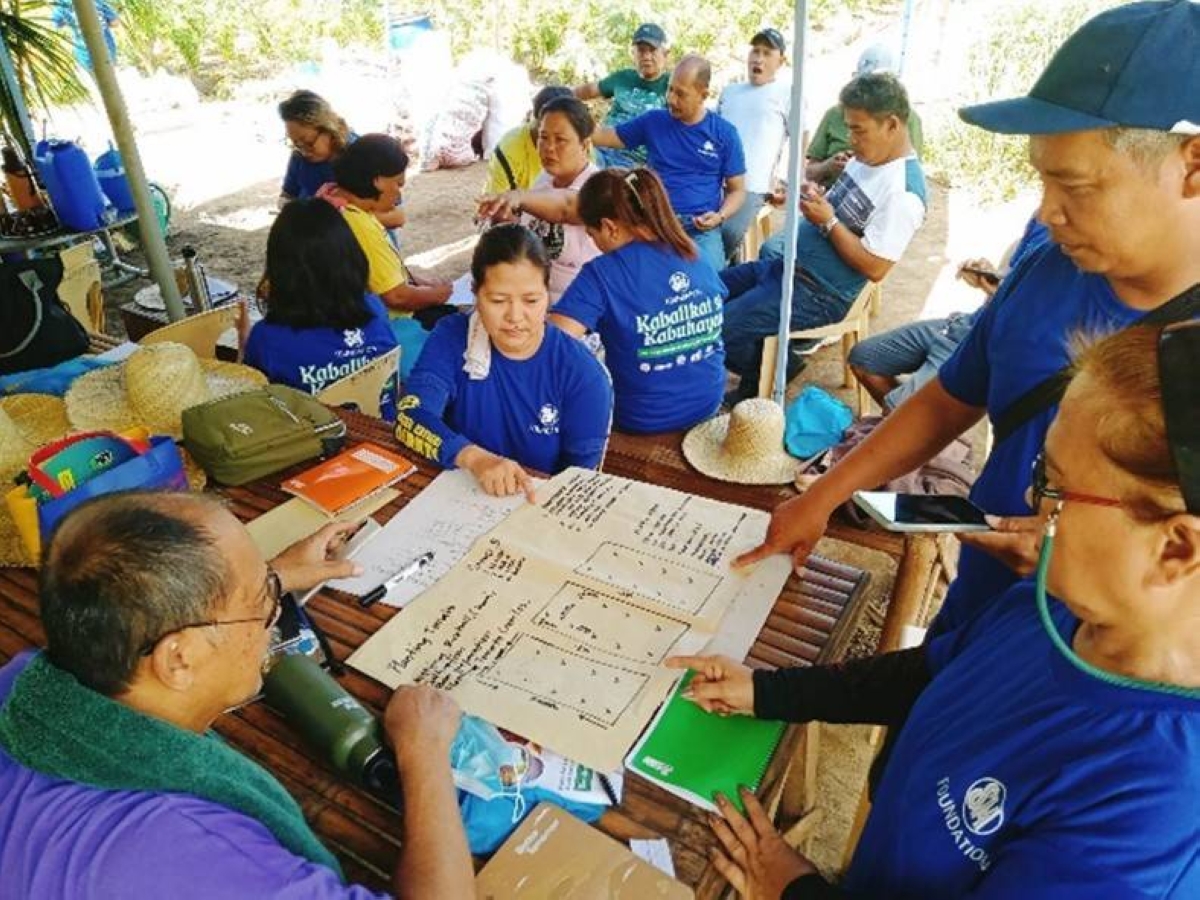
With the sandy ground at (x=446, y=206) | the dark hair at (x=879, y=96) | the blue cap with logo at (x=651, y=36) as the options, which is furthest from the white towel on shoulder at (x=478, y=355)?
the blue cap with logo at (x=651, y=36)

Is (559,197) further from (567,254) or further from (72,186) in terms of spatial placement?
(72,186)

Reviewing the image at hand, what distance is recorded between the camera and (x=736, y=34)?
9953 mm

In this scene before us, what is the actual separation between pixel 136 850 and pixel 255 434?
1170 mm

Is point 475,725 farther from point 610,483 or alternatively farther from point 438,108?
point 438,108

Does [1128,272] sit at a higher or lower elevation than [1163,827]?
higher

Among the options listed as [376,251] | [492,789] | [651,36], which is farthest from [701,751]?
[651,36]

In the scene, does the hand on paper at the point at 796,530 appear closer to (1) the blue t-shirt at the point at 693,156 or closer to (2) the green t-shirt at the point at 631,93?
(1) the blue t-shirt at the point at 693,156

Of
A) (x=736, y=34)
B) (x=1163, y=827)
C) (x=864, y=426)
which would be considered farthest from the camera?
(x=736, y=34)

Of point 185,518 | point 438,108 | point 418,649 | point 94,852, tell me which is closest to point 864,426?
point 418,649

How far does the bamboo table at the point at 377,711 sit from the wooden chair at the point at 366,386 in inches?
35.1

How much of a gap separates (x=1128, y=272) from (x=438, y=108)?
314 inches

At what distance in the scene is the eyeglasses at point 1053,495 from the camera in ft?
2.70

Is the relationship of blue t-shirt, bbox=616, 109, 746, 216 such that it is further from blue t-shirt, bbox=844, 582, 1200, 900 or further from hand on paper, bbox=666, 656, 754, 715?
blue t-shirt, bbox=844, 582, 1200, 900

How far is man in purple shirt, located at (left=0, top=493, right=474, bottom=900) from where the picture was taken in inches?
34.4
